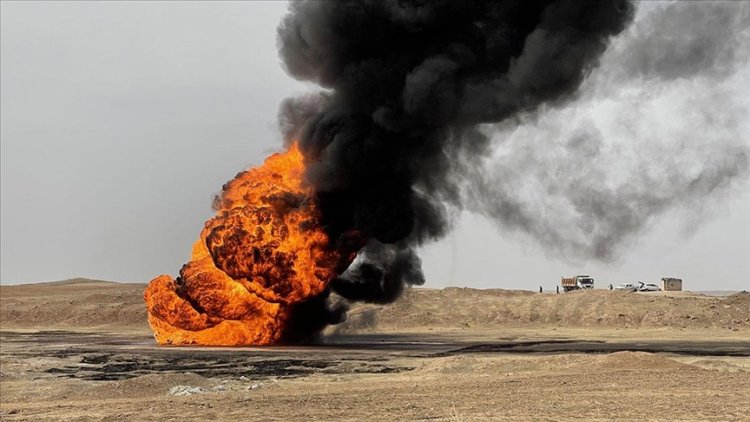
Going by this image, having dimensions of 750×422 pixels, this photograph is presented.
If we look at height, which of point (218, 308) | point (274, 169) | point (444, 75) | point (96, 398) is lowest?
point (96, 398)

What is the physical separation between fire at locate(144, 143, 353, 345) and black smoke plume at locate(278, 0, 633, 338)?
1.96 m

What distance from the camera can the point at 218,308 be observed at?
4975 cm

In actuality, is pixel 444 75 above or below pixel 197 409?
above

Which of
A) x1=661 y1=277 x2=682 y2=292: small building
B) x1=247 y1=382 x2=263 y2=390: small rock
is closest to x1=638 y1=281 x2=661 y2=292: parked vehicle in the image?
x1=661 y1=277 x2=682 y2=292: small building

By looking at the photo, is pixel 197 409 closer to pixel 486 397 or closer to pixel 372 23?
pixel 486 397

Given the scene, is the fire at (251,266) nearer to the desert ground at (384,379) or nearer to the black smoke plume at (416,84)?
the black smoke plume at (416,84)

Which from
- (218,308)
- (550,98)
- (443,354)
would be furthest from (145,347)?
(550,98)

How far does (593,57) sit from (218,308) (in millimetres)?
26880

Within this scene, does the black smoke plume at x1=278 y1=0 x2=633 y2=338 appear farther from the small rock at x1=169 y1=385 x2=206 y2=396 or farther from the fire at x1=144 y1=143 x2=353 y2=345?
the small rock at x1=169 y1=385 x2=206 y2=396

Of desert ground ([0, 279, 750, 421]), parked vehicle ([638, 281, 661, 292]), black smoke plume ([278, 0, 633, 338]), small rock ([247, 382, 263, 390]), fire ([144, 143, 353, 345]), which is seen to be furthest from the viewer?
parked vehicle ([638, 281, 661, 292])

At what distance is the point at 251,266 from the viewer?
47.8 metres

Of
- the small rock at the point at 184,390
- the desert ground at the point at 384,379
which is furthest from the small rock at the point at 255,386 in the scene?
the small rock at the point at 184,390

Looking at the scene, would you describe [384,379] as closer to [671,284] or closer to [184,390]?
[184,390]

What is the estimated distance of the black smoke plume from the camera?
4612cm
